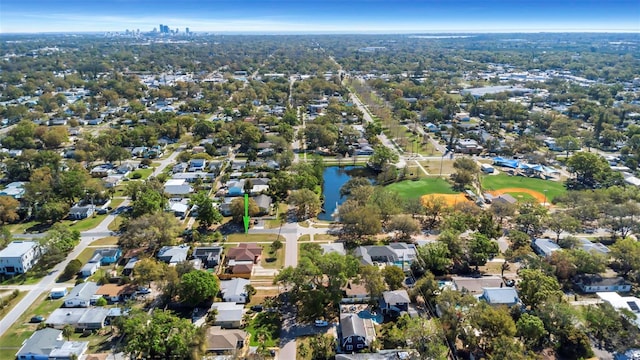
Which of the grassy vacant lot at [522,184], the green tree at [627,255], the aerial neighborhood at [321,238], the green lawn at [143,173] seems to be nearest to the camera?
the aerial neighborhood at [321,238]

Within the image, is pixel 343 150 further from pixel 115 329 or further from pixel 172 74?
pixel 172 74

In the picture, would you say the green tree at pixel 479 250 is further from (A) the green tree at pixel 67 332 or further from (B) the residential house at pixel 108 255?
(B) the residential house at pixel 108 255

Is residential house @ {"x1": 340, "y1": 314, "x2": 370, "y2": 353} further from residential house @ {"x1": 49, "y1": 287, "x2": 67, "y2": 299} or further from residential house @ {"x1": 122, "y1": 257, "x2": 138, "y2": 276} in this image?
residential house @ {"x1": 49, "y1": 287, "x2": 67, "y2": 299}

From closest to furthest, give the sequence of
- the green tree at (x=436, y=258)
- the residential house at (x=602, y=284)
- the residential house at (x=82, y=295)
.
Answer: the residential house at (x=82, y=295)
the residential house at (x=602, y=284)
the green tree at (x=436, y=258)

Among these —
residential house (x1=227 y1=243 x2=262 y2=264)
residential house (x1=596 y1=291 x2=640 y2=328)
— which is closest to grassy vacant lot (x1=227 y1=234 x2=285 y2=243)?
residential house (x1=227 y1=243 x2=262 y2=264)

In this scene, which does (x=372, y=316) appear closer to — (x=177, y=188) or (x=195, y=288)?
(x=195, y=288)

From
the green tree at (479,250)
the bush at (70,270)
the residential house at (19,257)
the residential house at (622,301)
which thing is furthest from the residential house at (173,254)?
the residential house at (622,301)
